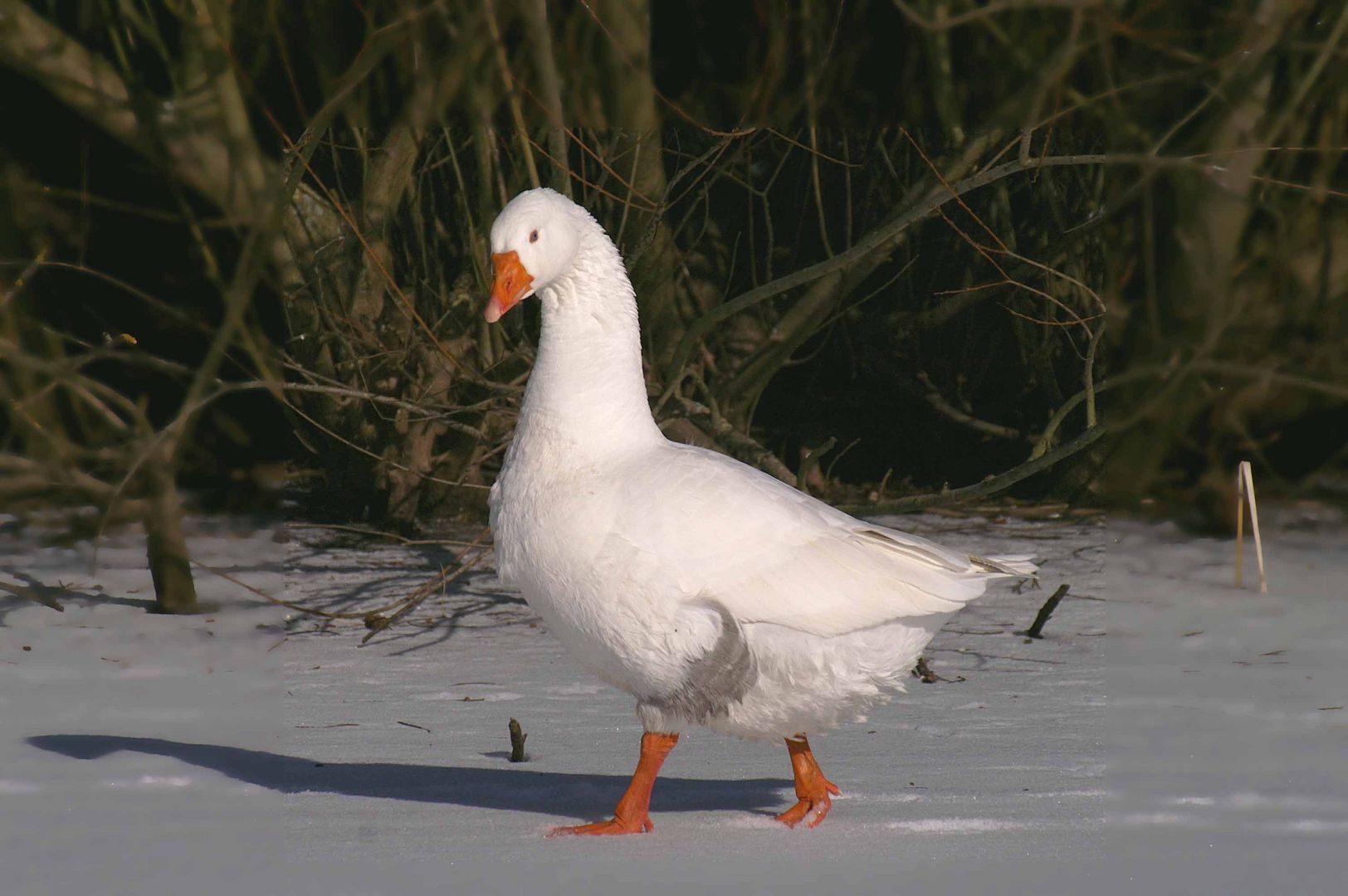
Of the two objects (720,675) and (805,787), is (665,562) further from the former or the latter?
(805,787)

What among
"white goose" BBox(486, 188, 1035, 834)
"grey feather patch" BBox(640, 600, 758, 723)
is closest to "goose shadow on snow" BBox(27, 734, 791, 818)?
"white goose" BBox(486, 188, 1035, 834)

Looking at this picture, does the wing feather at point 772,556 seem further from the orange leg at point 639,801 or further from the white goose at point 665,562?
the orange leg at point 639,801

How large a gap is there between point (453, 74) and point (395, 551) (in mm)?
2514

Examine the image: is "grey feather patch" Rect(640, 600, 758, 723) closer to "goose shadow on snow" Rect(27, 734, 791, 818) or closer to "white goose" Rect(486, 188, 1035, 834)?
"white goose" Rect(486, 188, 1035, 834)

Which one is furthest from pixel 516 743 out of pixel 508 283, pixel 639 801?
pixel 508 283

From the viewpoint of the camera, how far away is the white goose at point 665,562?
3.09 metres

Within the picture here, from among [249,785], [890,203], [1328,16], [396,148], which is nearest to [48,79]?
[396,148]

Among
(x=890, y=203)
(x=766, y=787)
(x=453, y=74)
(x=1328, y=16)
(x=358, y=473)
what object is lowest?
(x=766, y=787)

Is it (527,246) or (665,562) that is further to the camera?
(527,246)

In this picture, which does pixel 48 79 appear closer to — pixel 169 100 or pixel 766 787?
pixel 169 100

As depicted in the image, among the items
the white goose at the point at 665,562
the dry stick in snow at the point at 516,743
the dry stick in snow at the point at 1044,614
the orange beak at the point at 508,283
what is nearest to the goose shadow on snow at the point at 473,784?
the dry stick in snow at the point at 516,743

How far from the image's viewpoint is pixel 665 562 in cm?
307

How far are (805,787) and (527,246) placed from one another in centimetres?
157

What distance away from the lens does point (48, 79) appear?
5.77m
